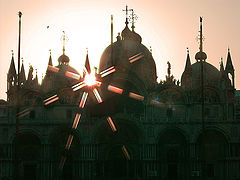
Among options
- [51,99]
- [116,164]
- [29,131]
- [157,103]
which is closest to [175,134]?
[157,103]

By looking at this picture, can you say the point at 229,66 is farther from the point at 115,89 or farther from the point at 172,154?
the point at 115,89

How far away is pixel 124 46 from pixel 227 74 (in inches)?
529

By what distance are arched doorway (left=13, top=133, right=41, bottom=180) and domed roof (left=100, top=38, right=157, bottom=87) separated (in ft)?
41.1

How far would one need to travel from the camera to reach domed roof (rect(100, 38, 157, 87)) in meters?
52.5

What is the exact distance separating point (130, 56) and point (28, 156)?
17124mm

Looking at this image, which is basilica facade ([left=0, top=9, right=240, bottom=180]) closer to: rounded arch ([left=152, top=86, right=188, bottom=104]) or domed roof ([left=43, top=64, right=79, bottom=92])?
rounded arch ([left=152, top=86, right=188, bottom=104])

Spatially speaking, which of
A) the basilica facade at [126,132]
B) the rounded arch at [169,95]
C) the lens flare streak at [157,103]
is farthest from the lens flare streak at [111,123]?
the rounded arch at [169,95]

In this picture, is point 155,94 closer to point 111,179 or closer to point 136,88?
point 136,88

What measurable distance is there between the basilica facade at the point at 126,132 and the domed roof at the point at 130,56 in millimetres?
890

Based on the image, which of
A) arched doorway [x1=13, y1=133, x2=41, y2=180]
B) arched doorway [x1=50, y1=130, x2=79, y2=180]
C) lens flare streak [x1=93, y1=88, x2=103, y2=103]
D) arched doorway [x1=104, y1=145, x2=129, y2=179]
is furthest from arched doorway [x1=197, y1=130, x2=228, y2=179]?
arched doorway [x1=13, y1=133, x2=41, y2=180]

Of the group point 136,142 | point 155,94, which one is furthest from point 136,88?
point 136,142

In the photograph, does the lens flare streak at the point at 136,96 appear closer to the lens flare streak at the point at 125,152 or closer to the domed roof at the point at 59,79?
the lens flare streak at the point at 125,152

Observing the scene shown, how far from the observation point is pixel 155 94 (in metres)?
50.4

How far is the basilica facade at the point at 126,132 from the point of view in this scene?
49.0 metres
